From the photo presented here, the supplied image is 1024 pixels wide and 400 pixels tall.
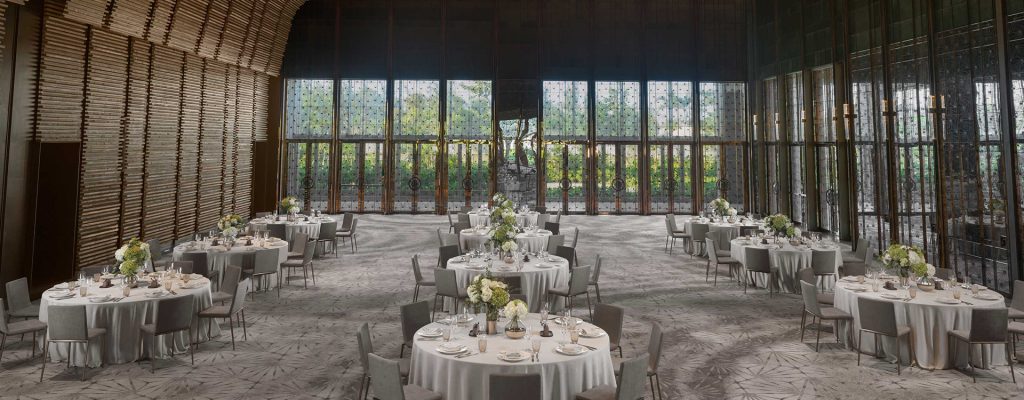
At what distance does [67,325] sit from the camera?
489 centimetres

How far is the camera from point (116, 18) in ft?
30.5

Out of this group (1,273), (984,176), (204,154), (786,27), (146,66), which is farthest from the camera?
(786,27)

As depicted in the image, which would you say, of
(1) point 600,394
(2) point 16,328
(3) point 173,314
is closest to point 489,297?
(1) point 600,394

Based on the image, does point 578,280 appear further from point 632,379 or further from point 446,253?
point 632,379

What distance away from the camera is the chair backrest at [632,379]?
3.52 metres

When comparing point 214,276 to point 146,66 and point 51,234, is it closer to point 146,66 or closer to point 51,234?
point 51,234

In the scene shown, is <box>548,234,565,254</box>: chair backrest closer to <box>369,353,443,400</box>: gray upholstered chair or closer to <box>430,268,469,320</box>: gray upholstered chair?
<box>430,268,469,320</box>: gray upholstered chair

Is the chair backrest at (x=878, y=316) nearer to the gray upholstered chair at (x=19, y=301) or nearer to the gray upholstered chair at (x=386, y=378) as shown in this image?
the gray upholstered chair at (x=386, y=378)

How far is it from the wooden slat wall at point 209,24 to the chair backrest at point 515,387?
30.7 feet

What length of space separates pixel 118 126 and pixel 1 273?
3.41 m

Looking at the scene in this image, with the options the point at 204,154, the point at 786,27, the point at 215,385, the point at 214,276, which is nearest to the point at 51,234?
the point at 214,276

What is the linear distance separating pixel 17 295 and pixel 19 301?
0.24 ft

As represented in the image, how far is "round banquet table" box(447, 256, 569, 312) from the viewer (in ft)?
22.8

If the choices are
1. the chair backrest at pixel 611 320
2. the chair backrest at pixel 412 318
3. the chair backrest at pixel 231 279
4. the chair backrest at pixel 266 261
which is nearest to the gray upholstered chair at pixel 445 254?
the chair backrest at pixel 266 261
